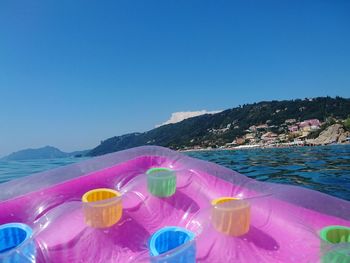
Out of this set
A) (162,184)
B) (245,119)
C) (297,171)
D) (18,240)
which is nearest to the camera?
(18,240)

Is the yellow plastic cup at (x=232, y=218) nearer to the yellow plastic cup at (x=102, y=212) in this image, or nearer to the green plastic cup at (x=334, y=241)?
the green plastic cup at (x=334, y=241)

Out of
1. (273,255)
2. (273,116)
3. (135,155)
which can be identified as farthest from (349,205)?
(273,116)

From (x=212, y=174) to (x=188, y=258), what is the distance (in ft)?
5.44

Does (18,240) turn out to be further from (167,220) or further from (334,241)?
(334,241)

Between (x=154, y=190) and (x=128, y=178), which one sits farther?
(x=128, y=178)

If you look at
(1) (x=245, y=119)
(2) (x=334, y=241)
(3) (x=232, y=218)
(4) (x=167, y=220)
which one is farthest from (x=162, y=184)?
(1) (x=245, y=119)

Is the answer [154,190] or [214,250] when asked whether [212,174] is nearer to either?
[154,190]

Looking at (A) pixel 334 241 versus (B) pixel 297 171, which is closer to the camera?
(A) pixel 334 241

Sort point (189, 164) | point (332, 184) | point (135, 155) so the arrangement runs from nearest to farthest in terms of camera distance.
Result: 1. point (189, 164)
2. point (135, 155)
3. point (332, 184)

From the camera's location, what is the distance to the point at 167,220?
2.36 metres

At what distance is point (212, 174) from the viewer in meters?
2.91

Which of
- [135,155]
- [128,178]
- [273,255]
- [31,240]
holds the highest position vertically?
[135,155]

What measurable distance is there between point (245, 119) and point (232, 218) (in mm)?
122135

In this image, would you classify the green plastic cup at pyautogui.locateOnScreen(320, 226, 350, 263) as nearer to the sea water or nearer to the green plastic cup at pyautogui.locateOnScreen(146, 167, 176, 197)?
the green plastic cup at pyautogui.locateOnScreen(146, 167, 176, 197)
